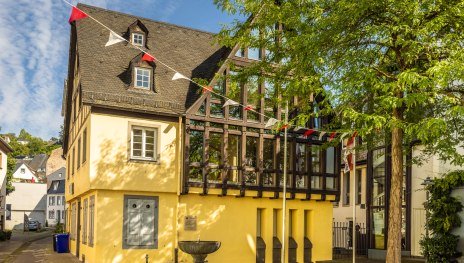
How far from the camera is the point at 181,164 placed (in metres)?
23.2

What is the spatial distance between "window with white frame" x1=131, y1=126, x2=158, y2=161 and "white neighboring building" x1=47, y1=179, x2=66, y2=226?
215ft

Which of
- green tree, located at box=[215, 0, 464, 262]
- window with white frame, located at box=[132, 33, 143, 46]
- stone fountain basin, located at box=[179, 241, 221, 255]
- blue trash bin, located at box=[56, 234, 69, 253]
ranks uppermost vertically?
window with white frame, located at box=[132, 33, 143, 46]

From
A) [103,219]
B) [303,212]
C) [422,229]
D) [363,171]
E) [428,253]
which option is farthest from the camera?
[363,171]

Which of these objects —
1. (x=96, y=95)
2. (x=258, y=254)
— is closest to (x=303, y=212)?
(x=258, y=254)

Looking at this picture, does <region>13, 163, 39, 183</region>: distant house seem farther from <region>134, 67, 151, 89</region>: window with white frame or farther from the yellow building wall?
<region>134, 67, 151, 89</region>: window with white frame

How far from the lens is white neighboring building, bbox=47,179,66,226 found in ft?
279

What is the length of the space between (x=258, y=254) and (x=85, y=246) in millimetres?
7368

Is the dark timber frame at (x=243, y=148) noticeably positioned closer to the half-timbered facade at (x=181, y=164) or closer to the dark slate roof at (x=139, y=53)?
the half-timbered facade at (x=181, y=164)

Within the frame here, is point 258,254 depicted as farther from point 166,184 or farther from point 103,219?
point 103,219

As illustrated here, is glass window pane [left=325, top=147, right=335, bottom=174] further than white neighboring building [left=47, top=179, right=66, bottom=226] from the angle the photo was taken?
No

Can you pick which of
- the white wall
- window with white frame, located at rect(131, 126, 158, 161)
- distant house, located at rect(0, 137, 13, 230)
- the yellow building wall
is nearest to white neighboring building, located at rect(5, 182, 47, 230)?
the white wall

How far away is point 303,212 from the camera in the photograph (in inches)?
1016

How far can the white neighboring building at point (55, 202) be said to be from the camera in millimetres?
85062

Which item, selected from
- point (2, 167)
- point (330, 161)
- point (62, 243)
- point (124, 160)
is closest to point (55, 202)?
point (2, 167)
